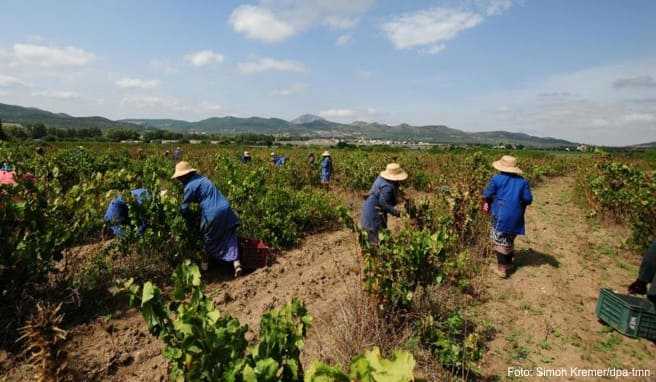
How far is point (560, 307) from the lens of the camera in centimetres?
412

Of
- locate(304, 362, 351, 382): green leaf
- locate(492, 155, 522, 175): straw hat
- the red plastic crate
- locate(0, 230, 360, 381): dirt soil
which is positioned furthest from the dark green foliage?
locate(492, 155, 522, 175): straw hat

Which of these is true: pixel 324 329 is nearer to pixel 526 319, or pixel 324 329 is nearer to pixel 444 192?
pixel 526 319

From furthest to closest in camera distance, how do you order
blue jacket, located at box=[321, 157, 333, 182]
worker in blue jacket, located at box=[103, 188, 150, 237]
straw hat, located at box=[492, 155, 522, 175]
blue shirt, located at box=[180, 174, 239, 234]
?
blue jacket, located at box=[321, 157, 333, 182]
straw hat, located at box=[492, 155, 522, 175]
blue shirt, located at box=[180, 174, 239, 234]
worker in blue jacket, located at box=[103, 188, 150, 237]

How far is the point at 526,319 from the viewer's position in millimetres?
3871

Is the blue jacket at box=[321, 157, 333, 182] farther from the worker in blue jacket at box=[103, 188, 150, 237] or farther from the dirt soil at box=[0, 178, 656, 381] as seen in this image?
the worker in blue jacket at box=[103, 188, 150, 237]

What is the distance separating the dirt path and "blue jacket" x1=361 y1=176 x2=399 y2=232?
164cm

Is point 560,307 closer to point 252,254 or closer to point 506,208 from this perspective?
point 506,208

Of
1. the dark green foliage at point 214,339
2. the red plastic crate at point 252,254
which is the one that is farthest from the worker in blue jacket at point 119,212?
the dark green foliage at point 214,339

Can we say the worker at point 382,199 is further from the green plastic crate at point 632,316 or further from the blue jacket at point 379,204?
the green plastic crate at point 632,316

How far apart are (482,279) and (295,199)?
13.8ft

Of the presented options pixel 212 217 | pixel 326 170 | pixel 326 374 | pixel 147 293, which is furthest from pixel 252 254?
pixel 326 170

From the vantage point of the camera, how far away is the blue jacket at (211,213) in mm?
4785

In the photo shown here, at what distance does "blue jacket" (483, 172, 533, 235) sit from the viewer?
4785 millimetres

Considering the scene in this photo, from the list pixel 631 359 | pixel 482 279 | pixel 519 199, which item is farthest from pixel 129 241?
pixel 631 359
